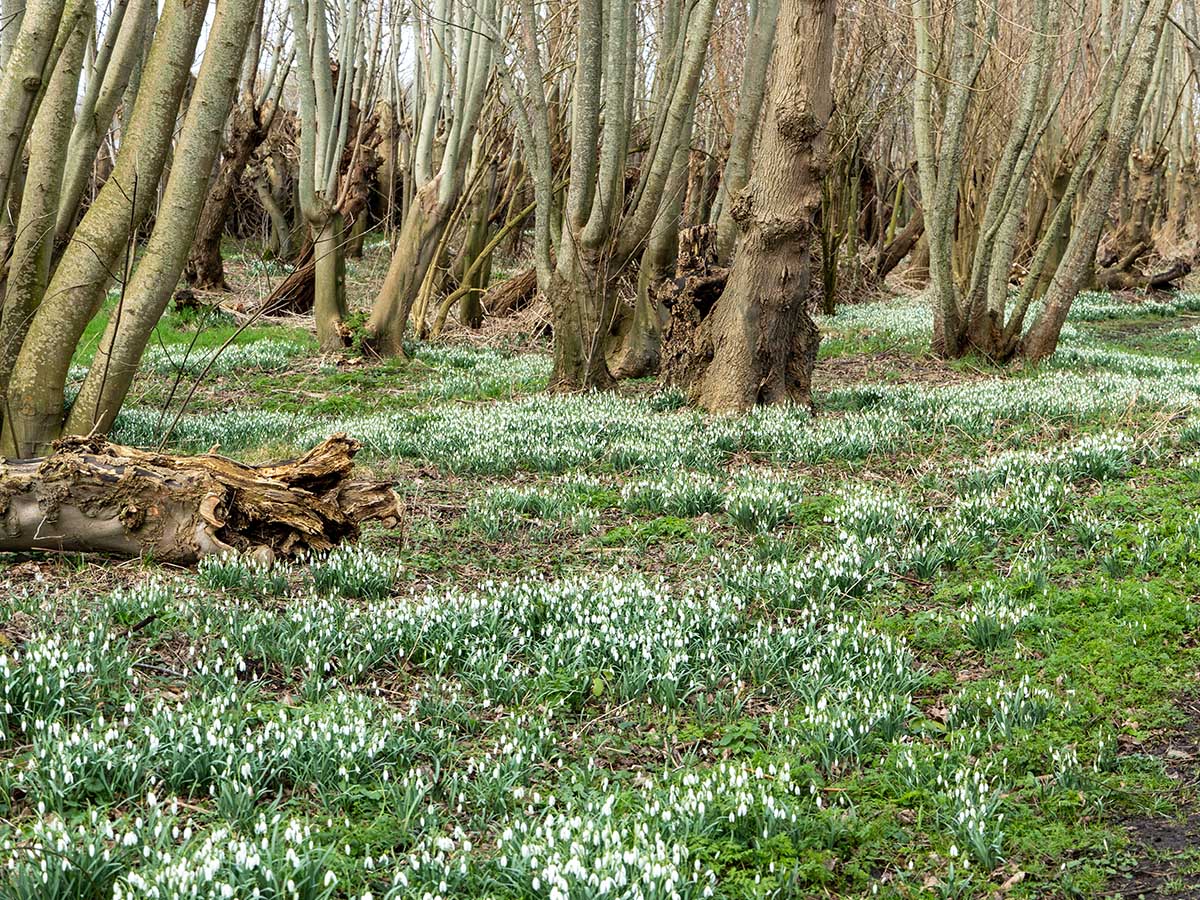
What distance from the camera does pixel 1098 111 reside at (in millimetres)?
12695

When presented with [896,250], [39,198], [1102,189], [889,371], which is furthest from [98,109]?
[896,250]

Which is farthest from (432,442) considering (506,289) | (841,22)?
(841,22)

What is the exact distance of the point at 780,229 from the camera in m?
9.89

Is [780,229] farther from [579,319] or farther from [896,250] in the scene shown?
[896,250]

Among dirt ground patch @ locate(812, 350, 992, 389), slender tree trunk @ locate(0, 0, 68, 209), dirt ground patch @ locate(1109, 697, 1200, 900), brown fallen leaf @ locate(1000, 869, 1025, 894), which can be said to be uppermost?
slender tree trunk @ locate(0, 0, 68, 209)

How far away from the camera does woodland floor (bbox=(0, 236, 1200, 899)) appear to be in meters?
3.30

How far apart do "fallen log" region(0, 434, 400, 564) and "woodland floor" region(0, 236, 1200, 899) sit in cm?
21

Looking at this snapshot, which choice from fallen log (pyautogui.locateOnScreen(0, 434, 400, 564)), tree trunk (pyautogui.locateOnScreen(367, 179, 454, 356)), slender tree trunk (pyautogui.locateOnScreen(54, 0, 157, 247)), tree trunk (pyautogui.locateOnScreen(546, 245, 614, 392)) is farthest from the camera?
tree trunk (pyautogui.locateOnScreen(367, 179, 454, 356))

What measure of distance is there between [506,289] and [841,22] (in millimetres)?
8356

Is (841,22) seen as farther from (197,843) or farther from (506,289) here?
(197,843)

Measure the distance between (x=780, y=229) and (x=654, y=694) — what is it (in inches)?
251

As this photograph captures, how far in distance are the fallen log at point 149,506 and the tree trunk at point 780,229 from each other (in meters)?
5.16

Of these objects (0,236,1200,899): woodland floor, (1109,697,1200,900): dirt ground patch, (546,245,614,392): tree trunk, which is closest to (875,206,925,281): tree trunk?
(546,245,614,392): tree trunk

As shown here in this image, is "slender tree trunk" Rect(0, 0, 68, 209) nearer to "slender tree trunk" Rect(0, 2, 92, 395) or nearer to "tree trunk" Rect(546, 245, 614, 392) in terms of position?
"slender tree trunk" Rect(0, 2, 92, 395)
